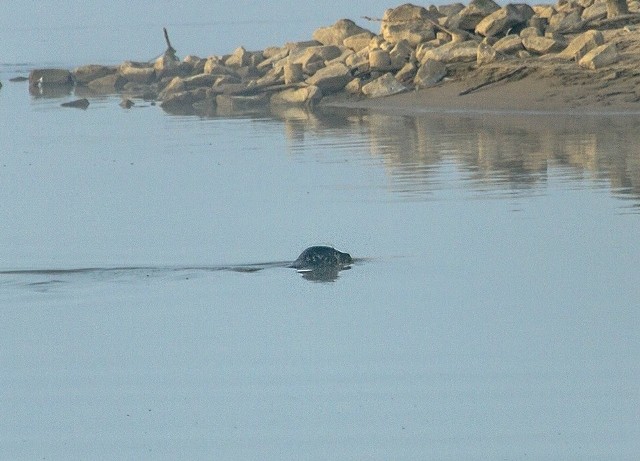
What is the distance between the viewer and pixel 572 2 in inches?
1287

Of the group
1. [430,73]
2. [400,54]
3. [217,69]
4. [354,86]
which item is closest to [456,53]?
[430,73]

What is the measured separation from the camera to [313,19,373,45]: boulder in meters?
35.9

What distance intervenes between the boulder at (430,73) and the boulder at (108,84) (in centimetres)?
1309

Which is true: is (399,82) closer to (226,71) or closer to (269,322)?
(226,71)

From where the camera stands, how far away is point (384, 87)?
102 feet

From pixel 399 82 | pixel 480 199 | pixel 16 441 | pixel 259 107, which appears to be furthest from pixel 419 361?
pixel 259 107

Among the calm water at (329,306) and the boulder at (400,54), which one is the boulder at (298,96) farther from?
the calm water at (329,306)

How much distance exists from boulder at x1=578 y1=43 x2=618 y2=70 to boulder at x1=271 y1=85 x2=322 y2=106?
677 cm

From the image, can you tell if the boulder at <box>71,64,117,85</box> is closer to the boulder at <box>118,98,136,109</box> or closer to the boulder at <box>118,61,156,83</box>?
the boulder at <box>118,61,156,83</box>

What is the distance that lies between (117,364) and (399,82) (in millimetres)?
21213

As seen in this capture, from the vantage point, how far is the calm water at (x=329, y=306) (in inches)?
350

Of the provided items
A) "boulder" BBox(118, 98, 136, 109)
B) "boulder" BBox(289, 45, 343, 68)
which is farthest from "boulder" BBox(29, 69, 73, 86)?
"boulder" BBox(289, 45, 343, 68)

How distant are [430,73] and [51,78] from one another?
15932 mm

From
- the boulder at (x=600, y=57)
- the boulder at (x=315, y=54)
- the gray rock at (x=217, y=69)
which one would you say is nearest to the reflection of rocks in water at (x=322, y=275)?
the boulder at (x=600, y=57)
